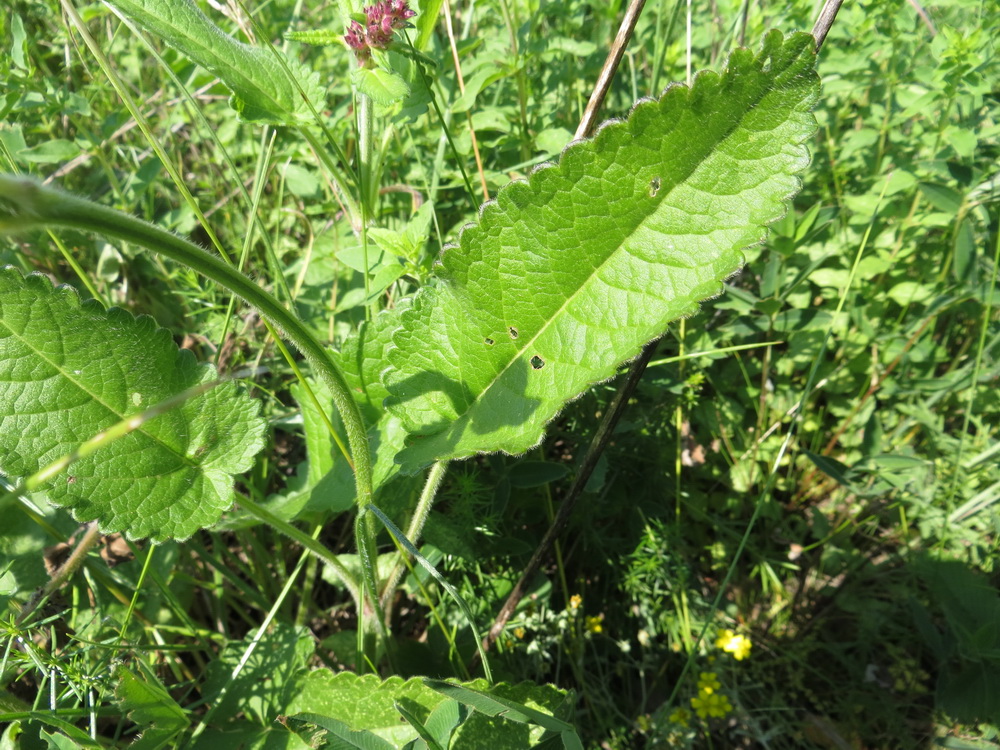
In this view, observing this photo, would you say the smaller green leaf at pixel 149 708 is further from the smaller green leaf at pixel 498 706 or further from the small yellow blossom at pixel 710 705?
the small yellow blossom at pixel 710 705

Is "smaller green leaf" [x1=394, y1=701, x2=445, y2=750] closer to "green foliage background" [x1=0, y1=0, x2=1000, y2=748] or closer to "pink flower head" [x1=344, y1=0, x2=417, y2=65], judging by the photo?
"green foliage background" [x1=0, y1=0, x2=1000, y2=748]

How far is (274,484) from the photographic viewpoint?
2166 millimetres

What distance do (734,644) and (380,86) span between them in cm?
162

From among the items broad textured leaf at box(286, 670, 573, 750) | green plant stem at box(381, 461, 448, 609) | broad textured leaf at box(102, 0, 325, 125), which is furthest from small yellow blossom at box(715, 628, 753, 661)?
broad textured leaf at box(102, 0, 325, 125)

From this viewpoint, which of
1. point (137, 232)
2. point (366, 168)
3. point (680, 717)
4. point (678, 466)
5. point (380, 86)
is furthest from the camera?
point (678, 466)

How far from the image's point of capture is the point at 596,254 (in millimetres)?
1178

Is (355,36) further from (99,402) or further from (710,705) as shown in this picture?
(710,705)

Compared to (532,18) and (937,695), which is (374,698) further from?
(532,18)

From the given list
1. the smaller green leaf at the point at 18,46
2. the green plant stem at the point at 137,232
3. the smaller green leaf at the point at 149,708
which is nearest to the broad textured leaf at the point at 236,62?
the green plant stem at the point at 137,232

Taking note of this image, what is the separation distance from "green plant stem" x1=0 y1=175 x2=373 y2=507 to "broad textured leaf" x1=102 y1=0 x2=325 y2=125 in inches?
28.4

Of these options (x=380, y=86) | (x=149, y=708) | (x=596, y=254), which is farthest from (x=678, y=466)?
(x=149, y=708)

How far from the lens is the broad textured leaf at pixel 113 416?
1.16 m

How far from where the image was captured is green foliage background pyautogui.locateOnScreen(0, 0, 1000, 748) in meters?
1.71

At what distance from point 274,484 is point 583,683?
1092 mm
